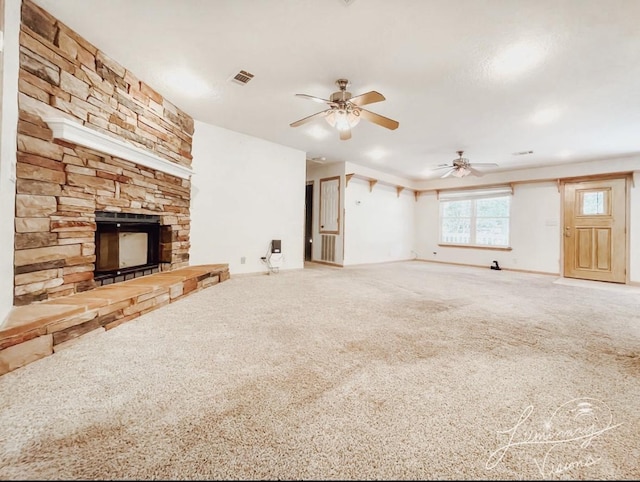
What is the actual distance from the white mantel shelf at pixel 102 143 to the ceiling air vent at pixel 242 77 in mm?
1285

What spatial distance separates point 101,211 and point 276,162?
323 centimetres

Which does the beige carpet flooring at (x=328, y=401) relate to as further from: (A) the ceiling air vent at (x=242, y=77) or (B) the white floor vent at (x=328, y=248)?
(B) the white floor vent at (x=328, y=248)

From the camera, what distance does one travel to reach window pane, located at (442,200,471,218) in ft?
24.9

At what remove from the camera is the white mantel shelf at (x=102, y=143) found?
2141mm

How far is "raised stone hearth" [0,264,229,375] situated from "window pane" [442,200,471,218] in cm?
729

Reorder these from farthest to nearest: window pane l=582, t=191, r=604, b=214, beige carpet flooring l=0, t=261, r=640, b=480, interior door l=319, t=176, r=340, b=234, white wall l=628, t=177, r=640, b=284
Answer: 1. interior door l=319, t=176, r=340, b=234
2. window pane l=582, t=191, r=604, b=214
3. white wall l=628, t=177, r=640, b=284
4. beige carpet flooring l=0, t=261, r=640, b=480

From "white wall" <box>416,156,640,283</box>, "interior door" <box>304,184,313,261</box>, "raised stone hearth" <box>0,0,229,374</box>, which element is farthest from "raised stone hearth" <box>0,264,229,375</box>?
"white wall" <box>416,156,640,283</box>

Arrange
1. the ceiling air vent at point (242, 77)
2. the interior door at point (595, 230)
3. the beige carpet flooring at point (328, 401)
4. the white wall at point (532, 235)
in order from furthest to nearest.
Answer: the white wall at point (532, 235) < the interior door at point (595, 230) < the ceiling air vent at point (242, 77) < the beige carpet flooring at point (328, 401)

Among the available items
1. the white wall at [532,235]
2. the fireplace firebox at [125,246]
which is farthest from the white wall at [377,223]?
the fireplace firebox at [125,246]

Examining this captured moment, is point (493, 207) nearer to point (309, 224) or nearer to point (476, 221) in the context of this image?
point (476, 221)

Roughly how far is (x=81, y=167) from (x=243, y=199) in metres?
2.57

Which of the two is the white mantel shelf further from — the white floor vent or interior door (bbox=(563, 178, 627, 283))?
interior door (bbox=(563, 178, 627, 283))

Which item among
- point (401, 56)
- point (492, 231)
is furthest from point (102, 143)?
point (492, 231)

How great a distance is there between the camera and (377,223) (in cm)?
745
